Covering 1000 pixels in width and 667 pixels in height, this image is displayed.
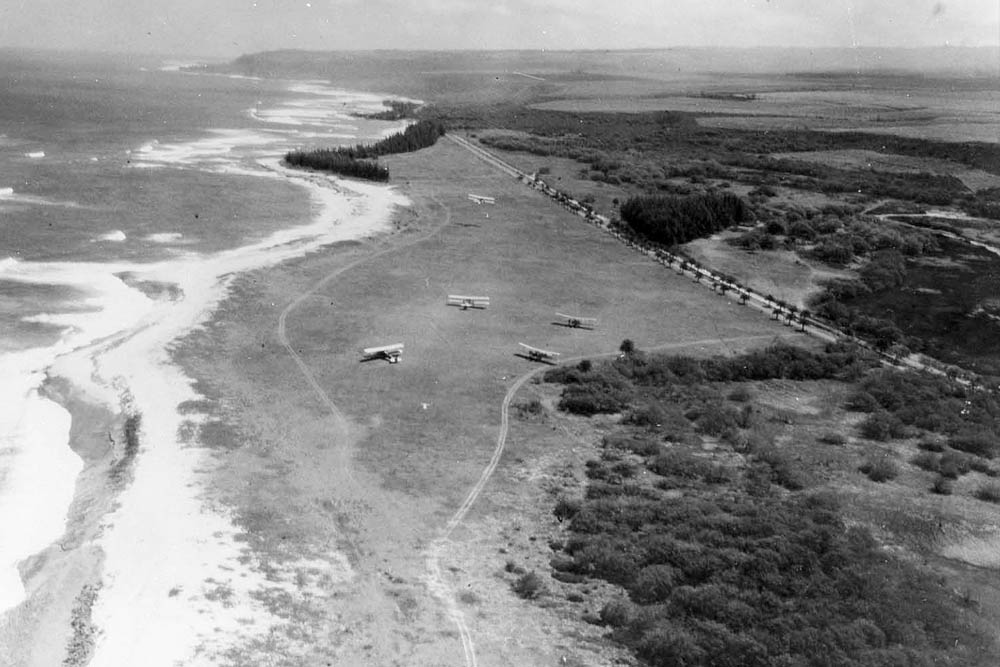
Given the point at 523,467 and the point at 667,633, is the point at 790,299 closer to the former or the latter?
the point at 523,467

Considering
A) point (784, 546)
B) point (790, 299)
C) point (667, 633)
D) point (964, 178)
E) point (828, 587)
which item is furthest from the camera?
point (964, 178)

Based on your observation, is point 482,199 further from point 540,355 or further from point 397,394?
point 397,394

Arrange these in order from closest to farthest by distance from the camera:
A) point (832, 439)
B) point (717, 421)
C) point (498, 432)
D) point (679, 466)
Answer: point (679, 466)
point (498, 432)
point (832, 439)
point (717, 421)

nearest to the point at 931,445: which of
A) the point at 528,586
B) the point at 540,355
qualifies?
the point at 540,355

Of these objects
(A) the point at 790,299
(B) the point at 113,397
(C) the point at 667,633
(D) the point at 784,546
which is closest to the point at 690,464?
(D) the point at 784,546

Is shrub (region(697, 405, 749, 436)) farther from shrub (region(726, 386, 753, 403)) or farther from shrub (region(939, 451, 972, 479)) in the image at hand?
shrub (region(939, 451, 972, 479))

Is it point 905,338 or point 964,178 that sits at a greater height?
point 964,178

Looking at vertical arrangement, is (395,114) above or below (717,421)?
above

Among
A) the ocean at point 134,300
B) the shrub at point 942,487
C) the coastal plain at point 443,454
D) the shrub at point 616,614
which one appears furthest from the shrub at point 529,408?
the shrub at point 942,487
